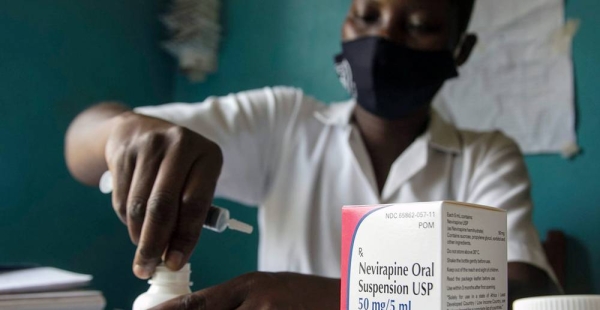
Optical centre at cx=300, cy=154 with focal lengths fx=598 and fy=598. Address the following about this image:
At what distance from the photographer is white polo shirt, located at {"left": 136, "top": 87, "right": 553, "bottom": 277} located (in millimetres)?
974

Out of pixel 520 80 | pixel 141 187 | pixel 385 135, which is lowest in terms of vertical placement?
pixel 141 187

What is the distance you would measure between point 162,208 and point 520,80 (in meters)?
0.93

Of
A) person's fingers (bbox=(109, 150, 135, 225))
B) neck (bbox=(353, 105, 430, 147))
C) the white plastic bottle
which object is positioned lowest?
the white plastic bottle

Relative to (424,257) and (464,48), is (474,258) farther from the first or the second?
(464,48)

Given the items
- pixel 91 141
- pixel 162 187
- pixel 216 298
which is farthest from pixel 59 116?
pixel 216 298

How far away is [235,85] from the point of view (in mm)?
1640

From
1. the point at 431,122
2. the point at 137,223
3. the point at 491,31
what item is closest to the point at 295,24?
the point at 491,31

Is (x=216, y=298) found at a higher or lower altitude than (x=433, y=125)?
lower

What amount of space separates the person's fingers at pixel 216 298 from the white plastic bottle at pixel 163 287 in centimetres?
2

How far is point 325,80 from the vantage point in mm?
1504

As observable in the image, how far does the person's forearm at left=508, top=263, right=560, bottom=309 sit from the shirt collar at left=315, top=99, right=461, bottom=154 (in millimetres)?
279

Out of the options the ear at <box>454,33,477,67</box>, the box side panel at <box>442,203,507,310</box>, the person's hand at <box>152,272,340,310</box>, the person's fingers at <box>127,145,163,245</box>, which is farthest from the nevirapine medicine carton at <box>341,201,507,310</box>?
the ear at <box>454,33,477,67</box>

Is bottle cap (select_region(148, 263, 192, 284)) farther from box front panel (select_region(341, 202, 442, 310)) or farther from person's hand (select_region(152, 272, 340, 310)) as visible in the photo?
box front panel (select_region(341, 202, 442, 310))

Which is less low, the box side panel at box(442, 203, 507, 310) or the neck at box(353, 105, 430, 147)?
the neck at box(353, 105, 430, 147)
